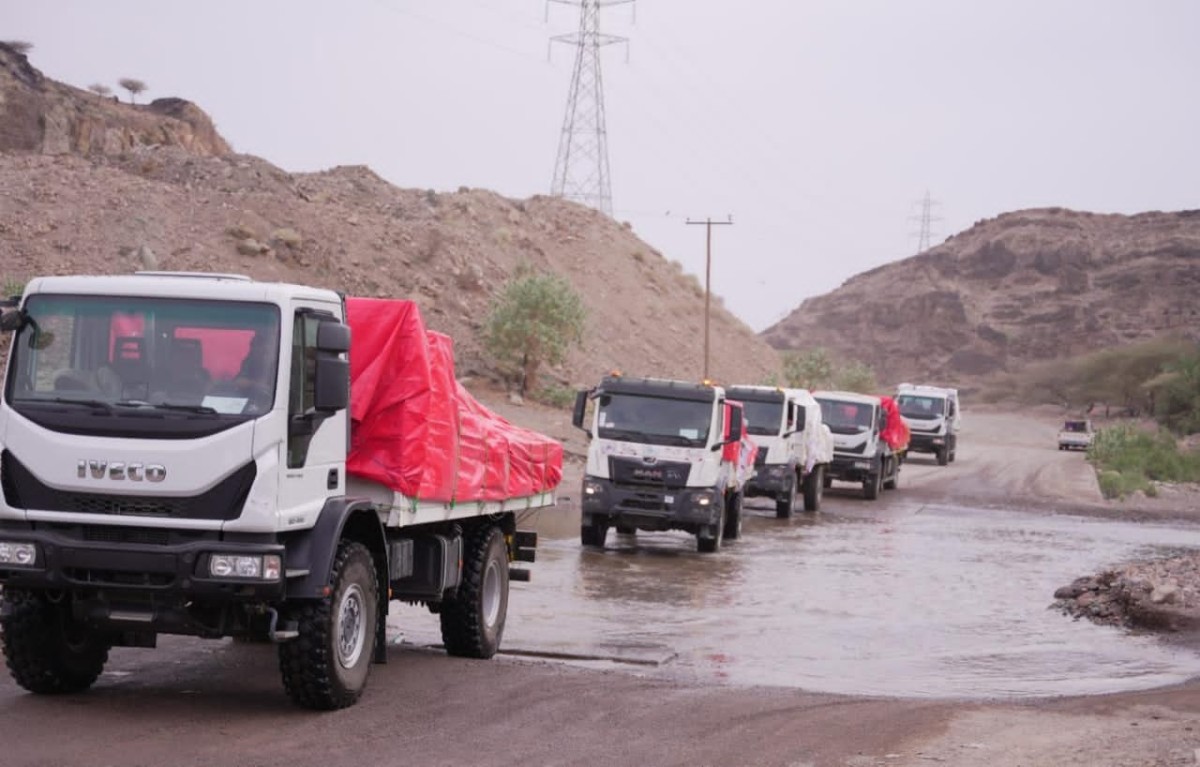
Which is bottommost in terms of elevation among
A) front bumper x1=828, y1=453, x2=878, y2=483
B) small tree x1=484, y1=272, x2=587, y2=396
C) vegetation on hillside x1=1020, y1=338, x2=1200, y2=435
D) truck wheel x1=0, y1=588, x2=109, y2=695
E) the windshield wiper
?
truck wheel x1=0, y1=588, x2=109, y2=695

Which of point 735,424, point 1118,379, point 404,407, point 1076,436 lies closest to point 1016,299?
point 1118,379

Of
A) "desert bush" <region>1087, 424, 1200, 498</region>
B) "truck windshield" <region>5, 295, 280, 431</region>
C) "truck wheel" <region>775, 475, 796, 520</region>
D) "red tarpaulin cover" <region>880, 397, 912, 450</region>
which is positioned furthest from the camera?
"desert bush" <region>1087, 424, 1200, 498</region>

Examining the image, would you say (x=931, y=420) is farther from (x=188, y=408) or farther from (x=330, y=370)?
(x=188, y=408)

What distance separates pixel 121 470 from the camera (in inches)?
346

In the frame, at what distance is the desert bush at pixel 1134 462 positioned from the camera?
143 ft

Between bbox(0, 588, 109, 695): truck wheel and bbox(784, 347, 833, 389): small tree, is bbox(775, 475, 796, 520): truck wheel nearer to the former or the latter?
bbox(0, 588, 109, 695): truck wheel

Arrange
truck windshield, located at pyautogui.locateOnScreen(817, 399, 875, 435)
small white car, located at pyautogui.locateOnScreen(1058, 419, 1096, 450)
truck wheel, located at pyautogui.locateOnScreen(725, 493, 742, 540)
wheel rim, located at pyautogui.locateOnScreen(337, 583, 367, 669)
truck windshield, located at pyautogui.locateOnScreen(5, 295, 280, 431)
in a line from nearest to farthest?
truck windshield, located at pyautogui.locateOnScreen(5, 295, 280, 431)
wheel rim, located at pyautogui.locateOnScreen(337, 583, 367, 669)
truck wheel, located at pyautogui.locateOnScreen(725, 493, 742, 540)
truck windshield, located at pyautogui.locateOnScreen(817, 399, 875, 435)
small white car, located at pyautogui.locateOnScreen(1058, 419, 1096, 450)

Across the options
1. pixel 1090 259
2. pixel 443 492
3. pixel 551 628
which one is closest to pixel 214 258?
pixel 551 628

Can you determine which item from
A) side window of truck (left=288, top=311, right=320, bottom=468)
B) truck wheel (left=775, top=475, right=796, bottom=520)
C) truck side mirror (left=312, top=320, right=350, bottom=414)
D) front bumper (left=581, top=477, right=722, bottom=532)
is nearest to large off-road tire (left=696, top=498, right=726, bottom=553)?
front bumper (left=581, top=477, right=722, bottom=532)

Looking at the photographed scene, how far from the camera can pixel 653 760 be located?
8.79 meters

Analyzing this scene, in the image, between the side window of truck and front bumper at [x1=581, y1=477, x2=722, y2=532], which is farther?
front bumper at [x1=581, y1=477, x2=722, y2=532]

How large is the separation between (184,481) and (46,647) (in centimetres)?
172

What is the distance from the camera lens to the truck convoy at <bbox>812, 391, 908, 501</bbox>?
38062 mm

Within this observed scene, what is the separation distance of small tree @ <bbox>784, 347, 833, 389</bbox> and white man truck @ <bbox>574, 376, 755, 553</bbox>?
185 feet
